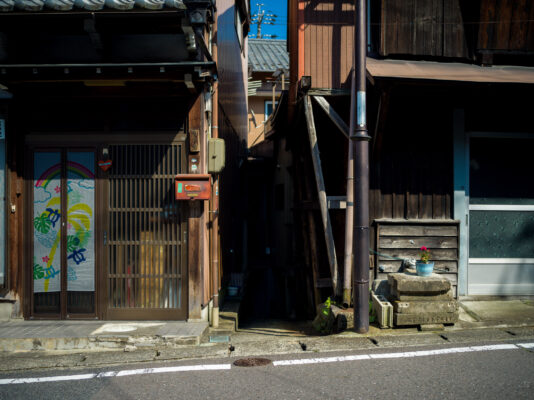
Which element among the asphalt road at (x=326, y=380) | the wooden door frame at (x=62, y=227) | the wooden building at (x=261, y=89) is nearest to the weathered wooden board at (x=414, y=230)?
the asphalt road at (x=326, y=380)

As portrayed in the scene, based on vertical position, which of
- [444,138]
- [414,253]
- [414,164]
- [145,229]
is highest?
[444,138]

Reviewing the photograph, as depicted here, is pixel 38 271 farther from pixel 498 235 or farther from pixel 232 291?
pixel 498 235

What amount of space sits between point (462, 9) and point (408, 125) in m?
2.45

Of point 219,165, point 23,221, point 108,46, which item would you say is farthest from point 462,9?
point 23,221

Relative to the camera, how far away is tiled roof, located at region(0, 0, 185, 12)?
6230 mm

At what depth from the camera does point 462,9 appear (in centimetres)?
823

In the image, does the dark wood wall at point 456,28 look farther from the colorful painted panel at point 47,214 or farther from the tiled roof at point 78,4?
the colorful painted panel at point 47,214

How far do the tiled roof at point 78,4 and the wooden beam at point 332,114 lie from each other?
9.96ft

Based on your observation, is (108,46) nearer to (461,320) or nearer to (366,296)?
(366,296)

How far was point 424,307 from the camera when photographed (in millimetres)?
6562

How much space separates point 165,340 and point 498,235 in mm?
6610

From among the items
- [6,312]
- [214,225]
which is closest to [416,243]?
[214,225]

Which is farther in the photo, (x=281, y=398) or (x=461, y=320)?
(x=461, y=320)

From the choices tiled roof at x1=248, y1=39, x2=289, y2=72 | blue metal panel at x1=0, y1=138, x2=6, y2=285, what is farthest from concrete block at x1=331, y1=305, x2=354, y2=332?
tiled roof at x1=248, y1=39, x2=289, y2=72
